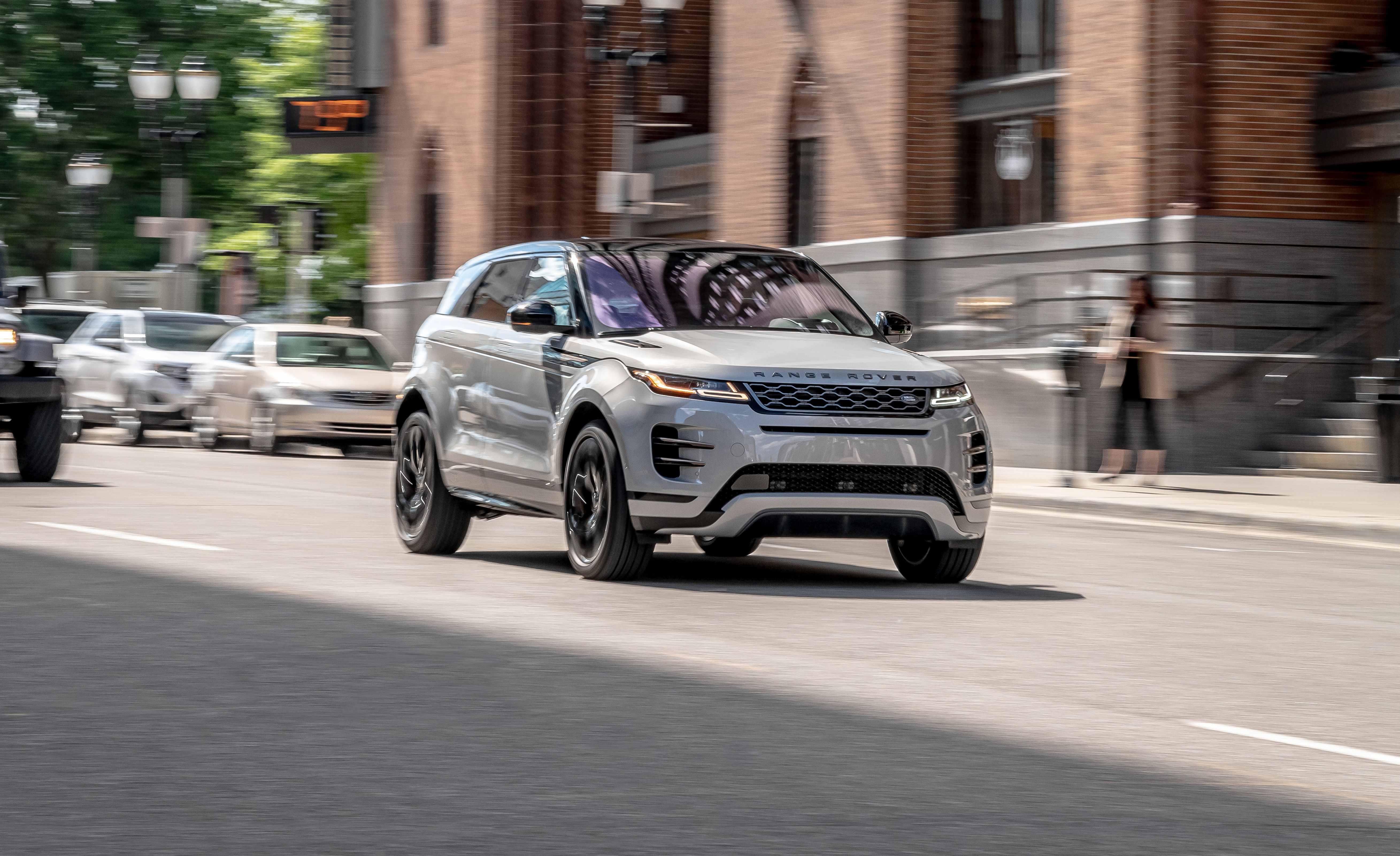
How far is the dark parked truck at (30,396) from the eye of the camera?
1750cm

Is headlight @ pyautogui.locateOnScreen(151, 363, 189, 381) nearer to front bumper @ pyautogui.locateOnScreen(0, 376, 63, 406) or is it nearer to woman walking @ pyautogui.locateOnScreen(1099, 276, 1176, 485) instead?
front bumper @ pyautogui.locateOnScreen(0, 376, 63, 406)

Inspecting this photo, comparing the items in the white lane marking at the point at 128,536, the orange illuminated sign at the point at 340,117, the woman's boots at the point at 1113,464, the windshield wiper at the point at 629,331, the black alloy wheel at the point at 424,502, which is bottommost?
the woman's boots at the point at 1113,464

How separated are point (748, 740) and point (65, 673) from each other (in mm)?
2682

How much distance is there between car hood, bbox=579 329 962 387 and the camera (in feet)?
33.9

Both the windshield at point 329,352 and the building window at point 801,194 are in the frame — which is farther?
the building window at point 801,194

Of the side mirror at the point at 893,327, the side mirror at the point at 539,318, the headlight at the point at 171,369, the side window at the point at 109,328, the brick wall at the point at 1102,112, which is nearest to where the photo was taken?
the side mirror at the point at 539,318

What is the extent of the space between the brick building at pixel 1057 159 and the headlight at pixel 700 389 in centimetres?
1428

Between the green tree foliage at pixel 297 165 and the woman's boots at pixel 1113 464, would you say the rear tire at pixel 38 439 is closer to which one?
the woman's boots at pixel 1113 464

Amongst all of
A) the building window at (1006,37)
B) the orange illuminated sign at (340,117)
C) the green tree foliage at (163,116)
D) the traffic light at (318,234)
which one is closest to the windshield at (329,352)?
the traffic light at (318,234)

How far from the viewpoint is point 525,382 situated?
11.5 meters

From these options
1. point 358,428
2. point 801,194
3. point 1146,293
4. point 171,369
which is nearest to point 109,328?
point 171,369

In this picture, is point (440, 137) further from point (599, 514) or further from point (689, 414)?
point (689, 414)

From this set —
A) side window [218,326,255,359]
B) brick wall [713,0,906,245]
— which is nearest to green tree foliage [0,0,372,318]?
brick wall [713,0,906,245]

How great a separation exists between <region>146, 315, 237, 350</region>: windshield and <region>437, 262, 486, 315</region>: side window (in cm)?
1771
